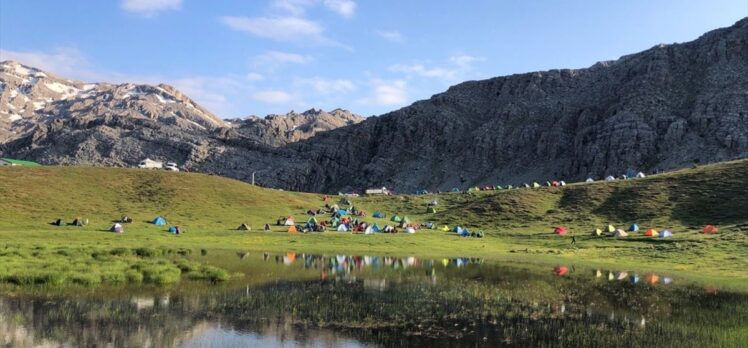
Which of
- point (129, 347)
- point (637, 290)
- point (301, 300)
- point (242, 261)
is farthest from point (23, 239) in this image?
point (637, 290)

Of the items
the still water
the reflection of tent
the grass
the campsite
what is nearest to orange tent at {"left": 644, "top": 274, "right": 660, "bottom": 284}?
the campsite

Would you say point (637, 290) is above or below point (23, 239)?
below

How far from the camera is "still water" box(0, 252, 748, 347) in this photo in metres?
21.7

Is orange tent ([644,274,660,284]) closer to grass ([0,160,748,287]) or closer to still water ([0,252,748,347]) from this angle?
still water ([0,252,748,347])

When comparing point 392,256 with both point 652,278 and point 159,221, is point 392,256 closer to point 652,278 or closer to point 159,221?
point 652,278

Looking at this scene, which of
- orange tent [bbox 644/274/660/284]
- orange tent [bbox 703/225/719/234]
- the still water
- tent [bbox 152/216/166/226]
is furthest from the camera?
tent [bbox 152/216/166/226]

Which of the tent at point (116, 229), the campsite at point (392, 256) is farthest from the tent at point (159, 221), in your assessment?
the tent at point (116, 229)

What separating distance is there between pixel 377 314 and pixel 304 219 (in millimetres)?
75547

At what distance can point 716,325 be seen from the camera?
26.8m

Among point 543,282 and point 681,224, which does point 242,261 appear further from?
point 681,224

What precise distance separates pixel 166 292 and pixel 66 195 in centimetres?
7508

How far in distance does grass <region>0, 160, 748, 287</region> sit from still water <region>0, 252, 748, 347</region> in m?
6.93

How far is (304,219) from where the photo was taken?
333 feet

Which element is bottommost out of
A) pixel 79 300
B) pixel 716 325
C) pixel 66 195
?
pixel 716 325
